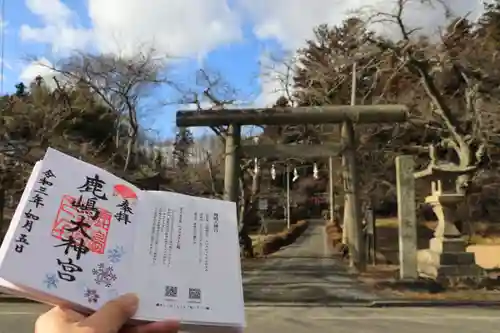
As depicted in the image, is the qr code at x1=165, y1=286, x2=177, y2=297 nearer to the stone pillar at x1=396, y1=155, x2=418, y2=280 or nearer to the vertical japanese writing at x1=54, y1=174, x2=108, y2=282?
the vertical japanese writing at x1=54, y1=174, x2=108, y2=282

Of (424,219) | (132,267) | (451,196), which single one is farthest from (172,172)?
(132,267)

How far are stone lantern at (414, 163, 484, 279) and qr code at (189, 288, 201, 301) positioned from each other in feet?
41.5

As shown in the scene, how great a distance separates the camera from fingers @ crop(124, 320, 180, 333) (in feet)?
3.89

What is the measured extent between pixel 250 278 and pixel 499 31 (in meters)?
14.4

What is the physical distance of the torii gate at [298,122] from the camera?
43.7 feet

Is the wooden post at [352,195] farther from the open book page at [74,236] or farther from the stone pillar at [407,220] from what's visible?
the open book page at [74,236]

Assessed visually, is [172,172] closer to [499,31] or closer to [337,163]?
[337,163]

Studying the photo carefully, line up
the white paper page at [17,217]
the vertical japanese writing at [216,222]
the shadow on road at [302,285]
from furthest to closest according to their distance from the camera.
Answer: the shadow on road at [302,285] < the vertical japanese writing at [216,222] < the white paper page at [17,217]

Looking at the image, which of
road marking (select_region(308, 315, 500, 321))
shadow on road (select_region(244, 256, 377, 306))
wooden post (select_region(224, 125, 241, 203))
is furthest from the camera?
wooden post (select_region(224, 125, 241, 203))

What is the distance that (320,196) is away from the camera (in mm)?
46000

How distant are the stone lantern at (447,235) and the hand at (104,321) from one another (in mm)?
12706

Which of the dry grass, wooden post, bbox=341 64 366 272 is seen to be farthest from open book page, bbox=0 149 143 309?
the dry grass

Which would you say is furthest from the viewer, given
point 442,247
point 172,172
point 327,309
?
point 172,172

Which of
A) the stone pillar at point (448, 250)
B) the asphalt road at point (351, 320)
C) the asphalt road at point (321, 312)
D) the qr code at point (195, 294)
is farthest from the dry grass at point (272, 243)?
the qr code at point (195, 294)
